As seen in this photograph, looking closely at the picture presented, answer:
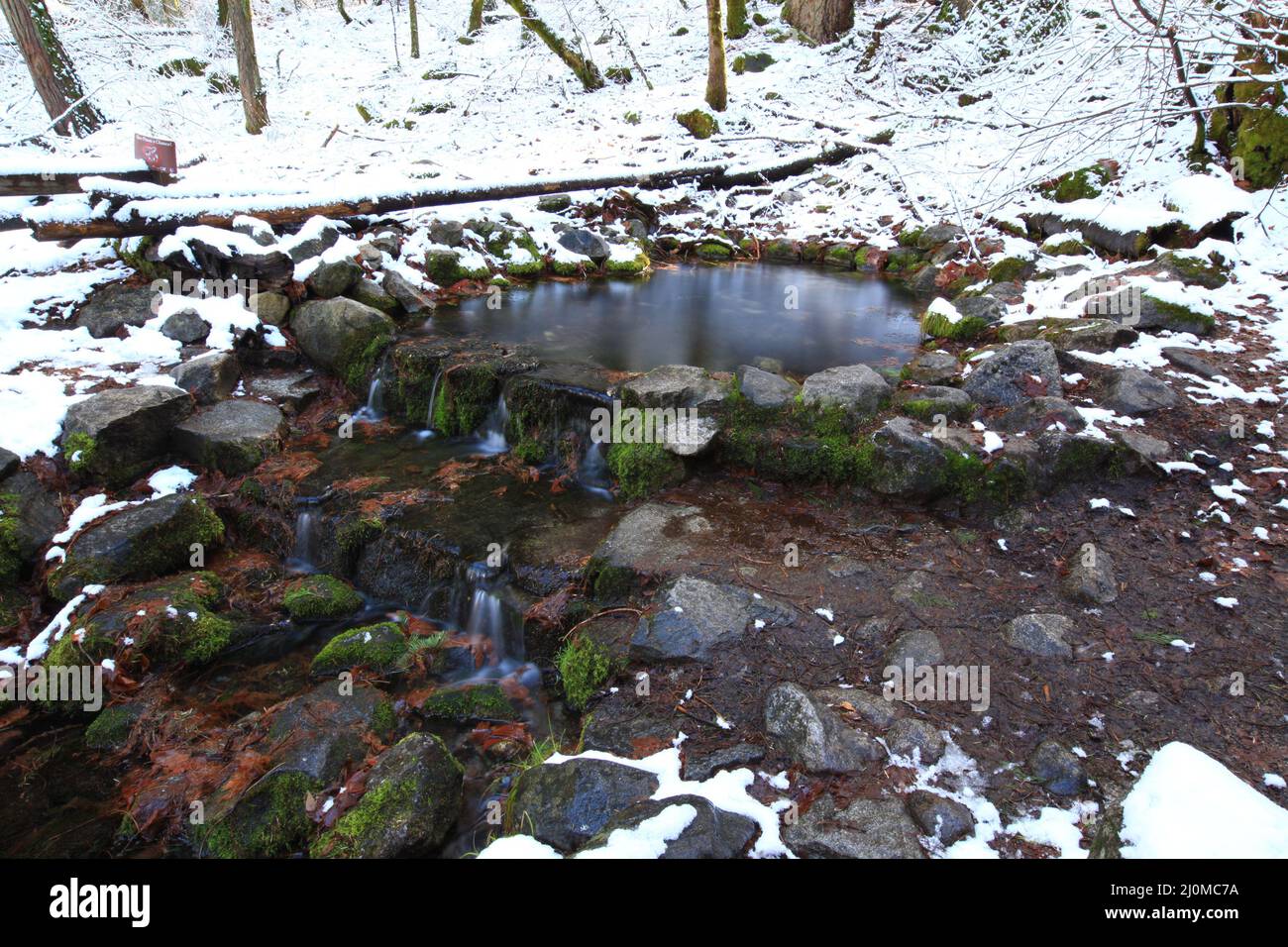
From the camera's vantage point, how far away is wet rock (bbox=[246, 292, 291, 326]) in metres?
7.86

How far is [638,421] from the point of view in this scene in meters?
5.78

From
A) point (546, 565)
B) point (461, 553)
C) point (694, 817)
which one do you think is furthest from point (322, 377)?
point (694, 817)

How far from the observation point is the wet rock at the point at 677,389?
19.0ft

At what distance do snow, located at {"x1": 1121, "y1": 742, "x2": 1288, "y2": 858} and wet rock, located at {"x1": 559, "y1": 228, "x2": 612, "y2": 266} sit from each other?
10231 millimetres

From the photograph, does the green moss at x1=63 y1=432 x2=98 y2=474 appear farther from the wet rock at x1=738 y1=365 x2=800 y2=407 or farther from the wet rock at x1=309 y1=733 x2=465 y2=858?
the wet rock at x1=738 y1=365 x2=800 y2=407

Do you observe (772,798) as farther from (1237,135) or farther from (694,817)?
(1237,135)

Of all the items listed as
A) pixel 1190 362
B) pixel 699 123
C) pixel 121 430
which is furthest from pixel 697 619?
pixel 699 123

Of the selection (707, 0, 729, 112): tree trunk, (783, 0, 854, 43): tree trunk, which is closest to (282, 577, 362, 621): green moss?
(707, 0, 729, 112): tree trunk

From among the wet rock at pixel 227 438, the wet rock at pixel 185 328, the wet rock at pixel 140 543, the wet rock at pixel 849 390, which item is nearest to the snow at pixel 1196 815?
the wet rock at pixel 849 390

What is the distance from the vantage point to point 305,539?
Result: 18.5ft

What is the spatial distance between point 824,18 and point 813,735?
68.0ft

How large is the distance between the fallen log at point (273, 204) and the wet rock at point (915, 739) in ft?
26.2

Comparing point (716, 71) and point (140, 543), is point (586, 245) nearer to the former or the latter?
Result: point (716, 71)

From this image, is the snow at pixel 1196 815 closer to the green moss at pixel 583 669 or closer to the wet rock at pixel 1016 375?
the green moss at pixel 583 669
